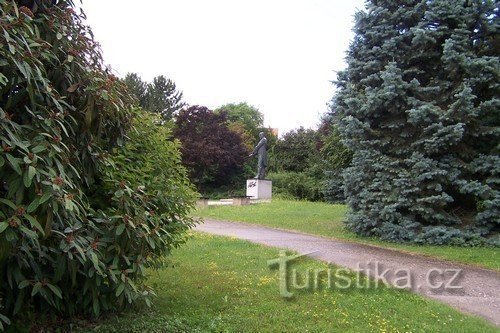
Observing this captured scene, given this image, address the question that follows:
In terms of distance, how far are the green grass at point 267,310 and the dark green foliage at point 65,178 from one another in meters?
0.68

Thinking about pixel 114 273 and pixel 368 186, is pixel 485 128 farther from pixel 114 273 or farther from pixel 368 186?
pixel 114 273

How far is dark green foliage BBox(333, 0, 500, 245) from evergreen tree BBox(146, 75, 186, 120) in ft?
129

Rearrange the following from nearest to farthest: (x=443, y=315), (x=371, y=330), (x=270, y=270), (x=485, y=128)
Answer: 1. (x=371, y=330)
2. (x=443, y=315)
3. (x=270, y=270)
4. (x=485, y=128)

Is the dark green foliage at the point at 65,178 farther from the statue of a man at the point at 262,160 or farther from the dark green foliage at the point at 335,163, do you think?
the statue of a man at the point at 262,160

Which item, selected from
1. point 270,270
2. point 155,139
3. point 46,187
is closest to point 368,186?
point 270,270

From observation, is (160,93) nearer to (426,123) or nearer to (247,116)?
(247,116)

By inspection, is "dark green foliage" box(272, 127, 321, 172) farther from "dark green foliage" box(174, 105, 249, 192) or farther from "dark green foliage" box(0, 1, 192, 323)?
"dark green foliage" box(0, 1, 192, 323)

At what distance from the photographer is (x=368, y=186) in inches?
438

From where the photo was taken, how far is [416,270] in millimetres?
7430

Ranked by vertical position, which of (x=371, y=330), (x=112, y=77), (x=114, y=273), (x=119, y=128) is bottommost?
(x=371, y=330)

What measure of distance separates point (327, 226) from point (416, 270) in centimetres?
556

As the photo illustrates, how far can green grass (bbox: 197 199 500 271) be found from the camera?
872cm

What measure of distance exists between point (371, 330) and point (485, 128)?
7.46 m

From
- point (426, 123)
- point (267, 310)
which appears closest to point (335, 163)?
point (426, 123)
